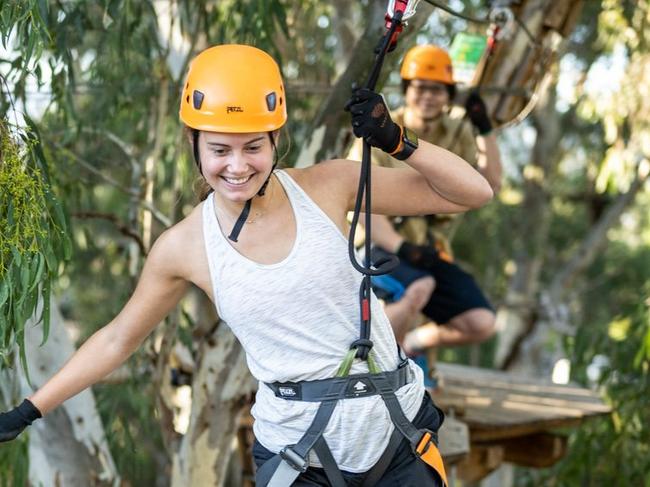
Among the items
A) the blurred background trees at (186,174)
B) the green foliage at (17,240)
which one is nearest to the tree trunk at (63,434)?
the blurred background trees at (186,174)

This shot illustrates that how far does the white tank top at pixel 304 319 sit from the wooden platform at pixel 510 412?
2.53 meters

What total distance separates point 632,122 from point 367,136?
584cm

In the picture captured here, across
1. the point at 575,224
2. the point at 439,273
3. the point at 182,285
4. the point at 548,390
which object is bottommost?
the point at 575,224

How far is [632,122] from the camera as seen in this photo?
7762 mm

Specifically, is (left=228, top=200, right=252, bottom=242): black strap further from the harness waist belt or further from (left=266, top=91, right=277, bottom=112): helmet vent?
the harness waist belt

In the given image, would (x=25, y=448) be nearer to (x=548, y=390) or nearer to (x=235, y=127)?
(x=235, y=127)

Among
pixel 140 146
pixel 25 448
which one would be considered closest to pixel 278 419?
pixel 25 448

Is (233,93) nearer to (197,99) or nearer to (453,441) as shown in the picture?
(197,99)

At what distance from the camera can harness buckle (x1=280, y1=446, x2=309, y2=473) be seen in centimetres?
242

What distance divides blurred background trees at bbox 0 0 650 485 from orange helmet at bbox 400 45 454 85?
0.38 ft

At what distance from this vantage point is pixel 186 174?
4.95m

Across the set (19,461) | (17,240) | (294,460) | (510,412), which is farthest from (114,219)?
(510,412)

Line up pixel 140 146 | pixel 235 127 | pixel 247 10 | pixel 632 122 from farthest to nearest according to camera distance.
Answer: pixel 632 122 → pixel 140 146 → pixel 247 10 → pixel 235 127

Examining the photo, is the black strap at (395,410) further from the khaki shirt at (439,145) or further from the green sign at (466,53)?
the green sign at (466,53)
